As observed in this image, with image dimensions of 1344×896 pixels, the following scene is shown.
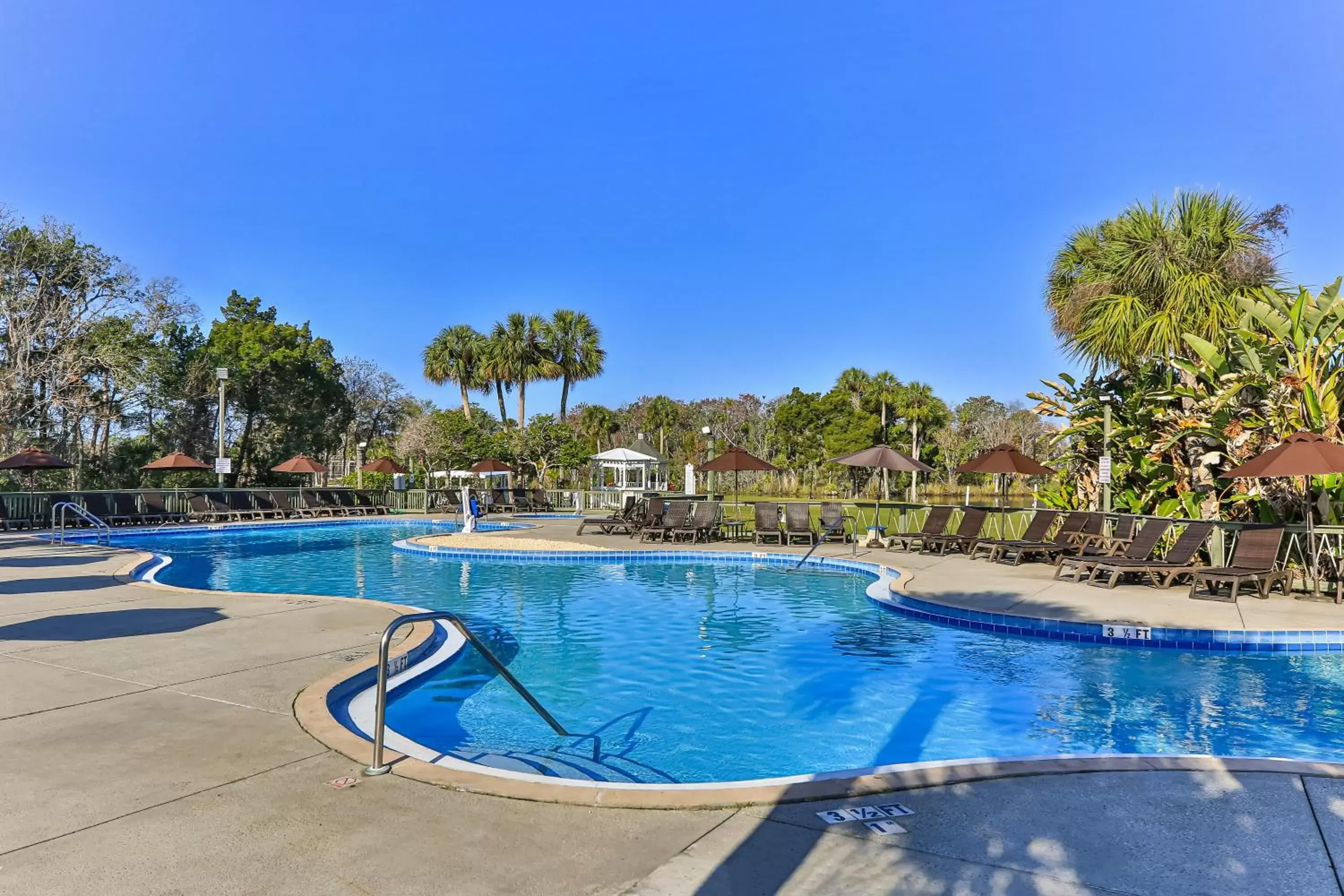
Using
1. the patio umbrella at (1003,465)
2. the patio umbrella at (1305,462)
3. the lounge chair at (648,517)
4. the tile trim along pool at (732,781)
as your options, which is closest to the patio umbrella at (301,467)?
the lounge chair at (648,517)

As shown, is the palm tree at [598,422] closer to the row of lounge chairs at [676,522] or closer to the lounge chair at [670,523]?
the row of lounge chairs at [676,522]

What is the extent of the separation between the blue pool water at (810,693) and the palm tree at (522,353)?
30409 millimetres

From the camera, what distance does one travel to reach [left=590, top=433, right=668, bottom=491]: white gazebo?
28.6 m

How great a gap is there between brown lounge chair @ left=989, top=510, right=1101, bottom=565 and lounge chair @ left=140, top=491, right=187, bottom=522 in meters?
19.9

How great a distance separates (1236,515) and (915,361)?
1320 inches

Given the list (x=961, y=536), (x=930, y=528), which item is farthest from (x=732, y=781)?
(x=930, y=528)

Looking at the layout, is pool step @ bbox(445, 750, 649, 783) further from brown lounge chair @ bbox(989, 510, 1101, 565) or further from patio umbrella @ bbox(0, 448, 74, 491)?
patio umbrella @ bbox(0, 448, 74, 491)

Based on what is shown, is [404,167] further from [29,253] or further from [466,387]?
[466,387]

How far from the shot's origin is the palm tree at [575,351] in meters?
41.7

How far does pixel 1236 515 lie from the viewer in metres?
11.9

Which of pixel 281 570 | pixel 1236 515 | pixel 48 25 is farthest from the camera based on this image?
pixel 48 25

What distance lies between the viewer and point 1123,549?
11703mm

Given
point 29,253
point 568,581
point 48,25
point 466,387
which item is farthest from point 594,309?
point 568,581

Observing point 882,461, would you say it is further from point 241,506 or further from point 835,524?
point 241,506
